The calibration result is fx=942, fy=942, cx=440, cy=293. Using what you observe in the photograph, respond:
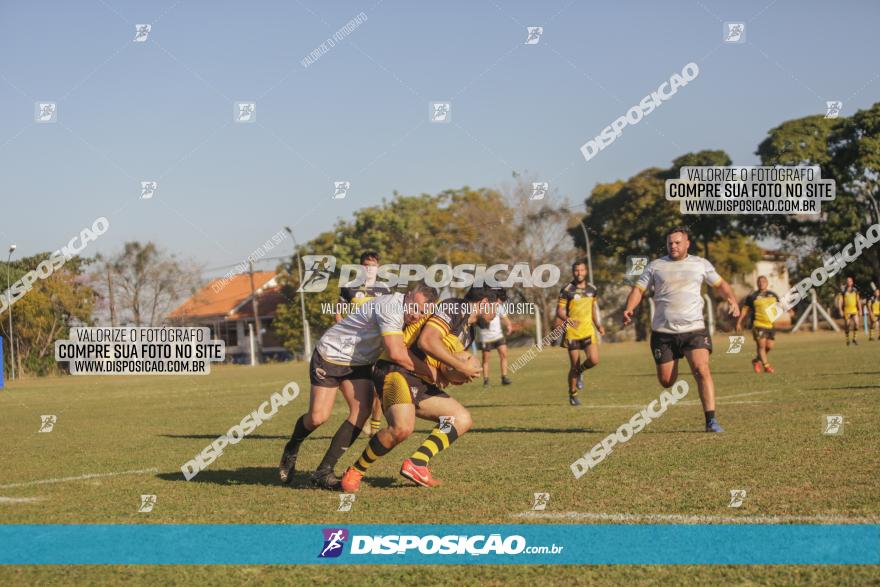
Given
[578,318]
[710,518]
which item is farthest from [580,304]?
[710,518]

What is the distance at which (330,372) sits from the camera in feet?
28.0

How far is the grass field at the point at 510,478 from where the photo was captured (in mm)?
5281

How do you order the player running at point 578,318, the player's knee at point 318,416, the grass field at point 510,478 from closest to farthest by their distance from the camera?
the grass field at point 510,478 < the player's knee at point 318,416 < the player running at point 578,318

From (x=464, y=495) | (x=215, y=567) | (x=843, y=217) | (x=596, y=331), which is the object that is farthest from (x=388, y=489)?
(x=843, y=217)

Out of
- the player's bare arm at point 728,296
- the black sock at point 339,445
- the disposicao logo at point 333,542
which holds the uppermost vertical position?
the player's bare arm at point 728,296

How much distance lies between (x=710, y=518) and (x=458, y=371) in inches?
105

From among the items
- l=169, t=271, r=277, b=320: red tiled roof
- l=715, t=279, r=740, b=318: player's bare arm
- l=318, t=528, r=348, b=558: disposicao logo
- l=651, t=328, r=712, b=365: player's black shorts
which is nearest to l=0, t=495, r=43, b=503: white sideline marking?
l=318, t=528, r=348, b=558: disposicao logo

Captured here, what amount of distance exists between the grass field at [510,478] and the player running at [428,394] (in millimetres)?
242

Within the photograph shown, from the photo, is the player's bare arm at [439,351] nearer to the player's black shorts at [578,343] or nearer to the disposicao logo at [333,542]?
the disposicao logo at [333,542]

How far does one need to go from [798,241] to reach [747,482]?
55691 mm

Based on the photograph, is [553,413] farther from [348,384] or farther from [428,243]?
[428,243]

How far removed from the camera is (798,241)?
59219 millimetres

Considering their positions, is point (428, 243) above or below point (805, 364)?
above

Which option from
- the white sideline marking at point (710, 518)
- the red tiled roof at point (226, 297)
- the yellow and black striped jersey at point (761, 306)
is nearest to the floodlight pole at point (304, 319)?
the red tiled roof at point (226, 297)
